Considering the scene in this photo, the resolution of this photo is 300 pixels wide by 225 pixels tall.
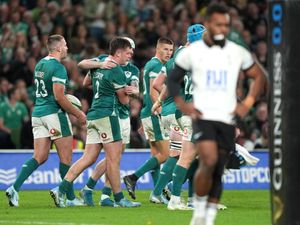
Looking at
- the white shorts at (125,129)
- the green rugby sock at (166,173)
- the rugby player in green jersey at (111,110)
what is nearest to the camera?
the rugby player in green jersey at (111,110)

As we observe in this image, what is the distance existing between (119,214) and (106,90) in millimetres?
1908

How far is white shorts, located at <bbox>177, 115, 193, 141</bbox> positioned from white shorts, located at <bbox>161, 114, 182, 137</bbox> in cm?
57

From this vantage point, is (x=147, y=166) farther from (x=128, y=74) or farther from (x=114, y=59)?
(x=114, y=59)

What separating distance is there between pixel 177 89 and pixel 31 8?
15.8m

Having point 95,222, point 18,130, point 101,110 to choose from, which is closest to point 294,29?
point 95,222

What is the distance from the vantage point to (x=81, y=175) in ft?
65.8

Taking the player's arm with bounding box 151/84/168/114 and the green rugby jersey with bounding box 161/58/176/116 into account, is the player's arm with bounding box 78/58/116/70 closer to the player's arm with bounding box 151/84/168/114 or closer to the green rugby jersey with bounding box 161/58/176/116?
the player's arm with bounding box 151/84/168/114

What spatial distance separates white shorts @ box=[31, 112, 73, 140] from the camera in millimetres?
15172

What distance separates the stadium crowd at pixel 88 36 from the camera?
74.8 feet

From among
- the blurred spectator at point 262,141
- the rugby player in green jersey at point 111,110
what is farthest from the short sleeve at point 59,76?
the blurred spectator at point 262,141

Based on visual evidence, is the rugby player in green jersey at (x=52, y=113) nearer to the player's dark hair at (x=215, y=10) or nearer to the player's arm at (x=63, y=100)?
the player's arm at (x=63, y=100)

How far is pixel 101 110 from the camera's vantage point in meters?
14.8

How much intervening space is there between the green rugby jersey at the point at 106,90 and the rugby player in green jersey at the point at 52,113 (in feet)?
1.09

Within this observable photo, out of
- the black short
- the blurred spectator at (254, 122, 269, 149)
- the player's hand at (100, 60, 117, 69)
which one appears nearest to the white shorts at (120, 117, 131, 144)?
the player's hand at (100, 60, 117, 69)
